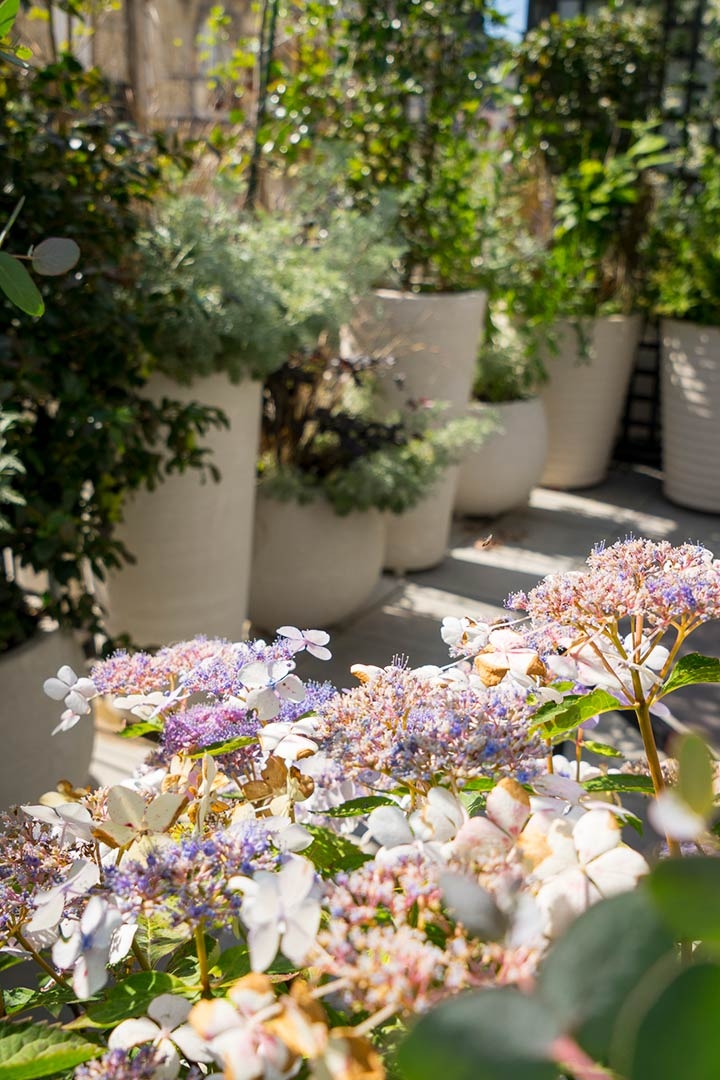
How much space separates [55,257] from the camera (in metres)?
0.59

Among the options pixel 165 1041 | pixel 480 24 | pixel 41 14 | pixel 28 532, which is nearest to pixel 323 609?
pixel 28 532

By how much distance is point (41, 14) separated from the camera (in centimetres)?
228

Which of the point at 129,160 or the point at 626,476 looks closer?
the point at 129,160

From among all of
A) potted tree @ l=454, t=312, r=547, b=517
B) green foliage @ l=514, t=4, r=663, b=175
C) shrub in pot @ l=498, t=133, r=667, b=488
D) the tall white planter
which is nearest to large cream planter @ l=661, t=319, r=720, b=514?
shrub in pot @ l=498, t=133, r=667, b=488

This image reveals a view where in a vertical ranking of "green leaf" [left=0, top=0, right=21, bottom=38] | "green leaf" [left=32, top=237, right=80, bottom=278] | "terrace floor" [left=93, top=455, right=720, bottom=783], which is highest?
"green leaf" [left=0, top=0, right=21, bottom=38]

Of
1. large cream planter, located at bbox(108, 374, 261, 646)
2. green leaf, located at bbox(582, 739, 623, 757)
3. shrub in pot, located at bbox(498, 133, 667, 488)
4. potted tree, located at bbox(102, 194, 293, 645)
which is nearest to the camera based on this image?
green leaf, located at bbox(582, 739, 623, 757)

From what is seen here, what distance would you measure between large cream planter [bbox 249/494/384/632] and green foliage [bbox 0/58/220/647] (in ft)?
2.46

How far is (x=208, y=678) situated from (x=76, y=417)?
4.02ft

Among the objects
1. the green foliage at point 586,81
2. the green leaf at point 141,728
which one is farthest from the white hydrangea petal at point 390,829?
the green foliage at point 586,81

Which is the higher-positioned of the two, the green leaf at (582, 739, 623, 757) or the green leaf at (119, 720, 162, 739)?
the green leaf at (119, 720, 162, 739)

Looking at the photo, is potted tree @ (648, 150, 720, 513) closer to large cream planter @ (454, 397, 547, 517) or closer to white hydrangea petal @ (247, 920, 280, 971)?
large cream planter @ (454, 397, 547, 517)

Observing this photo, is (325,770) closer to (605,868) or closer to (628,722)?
(605,868)

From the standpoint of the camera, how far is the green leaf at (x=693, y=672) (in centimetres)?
62

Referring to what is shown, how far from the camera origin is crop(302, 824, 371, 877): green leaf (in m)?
0.57
